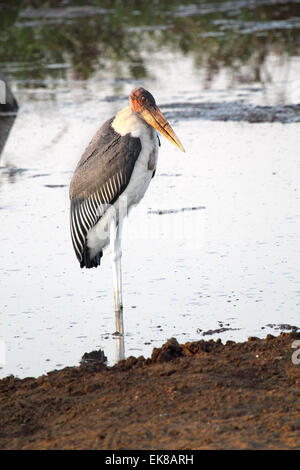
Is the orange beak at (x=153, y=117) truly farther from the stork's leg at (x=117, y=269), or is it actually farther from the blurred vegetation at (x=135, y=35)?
the blurred vegetation at (x=135, y=35)

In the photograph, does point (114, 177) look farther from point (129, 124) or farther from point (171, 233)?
point (171, 233)

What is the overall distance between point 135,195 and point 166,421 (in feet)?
7.24

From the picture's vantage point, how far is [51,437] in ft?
13.5

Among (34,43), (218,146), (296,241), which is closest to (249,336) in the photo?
(296,241)

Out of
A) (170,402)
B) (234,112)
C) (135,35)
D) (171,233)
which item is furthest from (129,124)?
(135,35)

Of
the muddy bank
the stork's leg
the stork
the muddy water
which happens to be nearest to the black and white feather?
the stork

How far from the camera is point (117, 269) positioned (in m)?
6.03

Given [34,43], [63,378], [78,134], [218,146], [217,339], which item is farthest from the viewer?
[34,43]

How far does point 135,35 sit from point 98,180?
12.5 meters

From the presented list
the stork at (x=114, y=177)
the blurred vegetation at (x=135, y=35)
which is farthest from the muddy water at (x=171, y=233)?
the blurred vegetation at (x=135, y=35)

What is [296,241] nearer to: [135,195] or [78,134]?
[135,195]

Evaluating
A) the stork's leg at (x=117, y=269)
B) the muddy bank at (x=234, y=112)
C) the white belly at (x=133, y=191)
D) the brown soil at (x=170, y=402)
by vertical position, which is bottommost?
the brown soil at (x=170, y=402)

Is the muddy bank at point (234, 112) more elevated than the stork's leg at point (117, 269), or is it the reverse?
the muddy bank at point (234, 112)

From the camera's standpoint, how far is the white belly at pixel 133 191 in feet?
19.7
